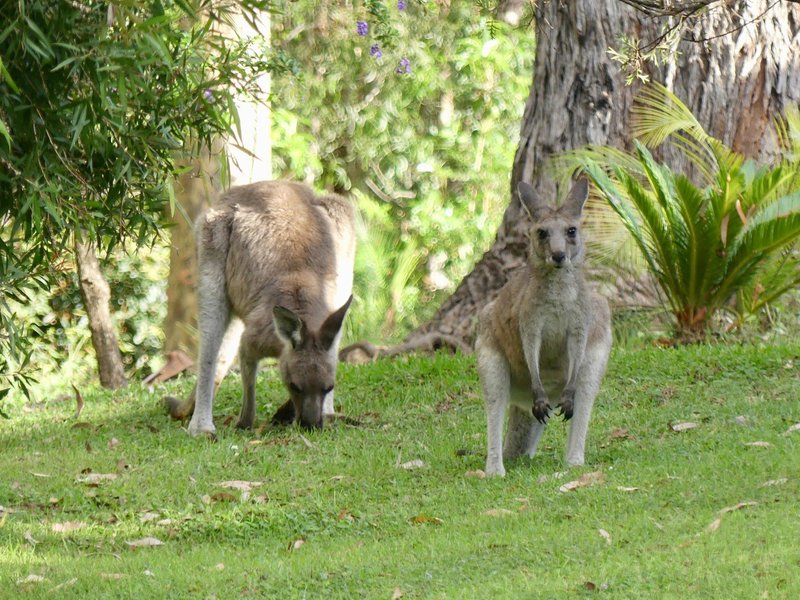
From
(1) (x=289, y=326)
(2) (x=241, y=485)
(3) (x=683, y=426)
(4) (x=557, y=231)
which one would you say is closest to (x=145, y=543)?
(2) (x=241, y=485)

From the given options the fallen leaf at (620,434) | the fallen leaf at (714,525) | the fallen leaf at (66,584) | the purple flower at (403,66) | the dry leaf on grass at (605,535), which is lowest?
the fallen leaf at (66,584)

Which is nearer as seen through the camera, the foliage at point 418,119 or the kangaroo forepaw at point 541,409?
the kangaroo forepaw at point 541,409

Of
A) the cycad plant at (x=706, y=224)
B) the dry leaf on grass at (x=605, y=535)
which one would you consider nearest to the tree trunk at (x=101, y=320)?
the cycad plant at (x=706, y=224)

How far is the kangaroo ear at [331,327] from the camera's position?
27.1 feet

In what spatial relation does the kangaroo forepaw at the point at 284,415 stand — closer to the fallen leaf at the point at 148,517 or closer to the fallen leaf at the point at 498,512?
the fallen leaf at the point at 148,517

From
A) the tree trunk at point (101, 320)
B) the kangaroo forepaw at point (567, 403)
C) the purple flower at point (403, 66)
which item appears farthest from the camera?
the purple flower at point (403, 66)

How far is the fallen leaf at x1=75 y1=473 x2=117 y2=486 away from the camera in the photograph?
7395 millimetres

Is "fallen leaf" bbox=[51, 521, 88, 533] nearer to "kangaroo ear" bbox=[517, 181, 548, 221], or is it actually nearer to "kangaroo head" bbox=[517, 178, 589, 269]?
"kangaroo head" bbox=[517, 178, 589, 269]

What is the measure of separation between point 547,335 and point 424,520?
1.22m

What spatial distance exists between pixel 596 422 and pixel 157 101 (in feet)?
12.7

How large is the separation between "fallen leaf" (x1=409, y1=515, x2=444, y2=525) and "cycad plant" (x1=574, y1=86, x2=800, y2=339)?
4407 millimetres

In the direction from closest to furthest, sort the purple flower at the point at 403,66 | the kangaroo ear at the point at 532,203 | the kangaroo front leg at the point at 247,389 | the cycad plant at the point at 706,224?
the kangaroo ear at the point at 532,203 → the kangaroo front leg at the point at 247,389 → the cycad plant at the point at 706,224 → the purple flower at the point at 403,66

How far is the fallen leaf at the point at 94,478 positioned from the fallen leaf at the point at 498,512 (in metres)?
2.64

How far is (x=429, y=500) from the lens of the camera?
657cm
